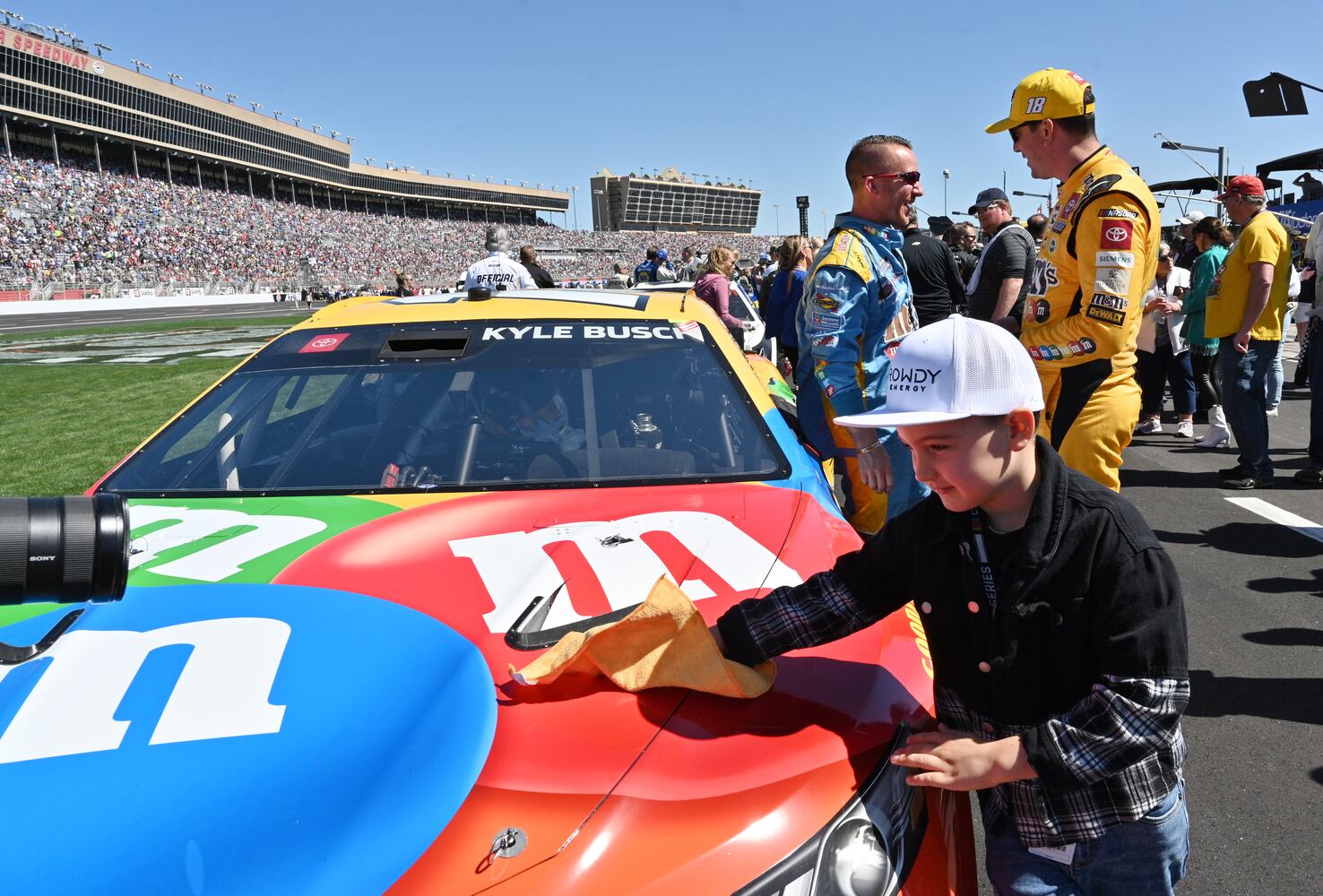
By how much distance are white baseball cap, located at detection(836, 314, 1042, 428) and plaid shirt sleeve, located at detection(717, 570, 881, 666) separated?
392mm

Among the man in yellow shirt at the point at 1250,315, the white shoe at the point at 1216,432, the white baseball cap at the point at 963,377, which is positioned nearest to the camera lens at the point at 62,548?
the white baseball cap at the point at 963,377

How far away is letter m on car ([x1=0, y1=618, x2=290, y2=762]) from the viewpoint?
4.46 feet

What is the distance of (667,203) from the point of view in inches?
4904

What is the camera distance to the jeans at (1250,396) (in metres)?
6.04

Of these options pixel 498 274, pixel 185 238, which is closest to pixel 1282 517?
pixel 498 274

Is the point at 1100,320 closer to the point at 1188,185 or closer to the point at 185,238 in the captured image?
the point at 1188,185

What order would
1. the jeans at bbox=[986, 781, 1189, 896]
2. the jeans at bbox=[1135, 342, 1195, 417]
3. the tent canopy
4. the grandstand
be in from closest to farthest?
the jeans at bbox=[986, 781, 1189, 896], the jeans at bbox=[1135, 342, 1195, 417], the tent canopy, the grandstand

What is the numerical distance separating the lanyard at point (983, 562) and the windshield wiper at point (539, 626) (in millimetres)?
620

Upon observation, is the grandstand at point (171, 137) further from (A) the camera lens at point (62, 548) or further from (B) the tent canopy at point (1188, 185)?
(A) the camera lens at point (62, 548)

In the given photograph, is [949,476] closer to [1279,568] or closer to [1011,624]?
[1011,624]

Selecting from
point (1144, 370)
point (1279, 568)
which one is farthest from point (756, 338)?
point (1279, 568)

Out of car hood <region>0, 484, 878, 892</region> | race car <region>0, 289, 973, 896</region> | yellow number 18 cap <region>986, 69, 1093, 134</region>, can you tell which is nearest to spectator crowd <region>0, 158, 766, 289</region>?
yellow number 18 cap <region>986, 69, 1093, 134</region>

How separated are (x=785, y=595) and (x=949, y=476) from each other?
1.29 ft

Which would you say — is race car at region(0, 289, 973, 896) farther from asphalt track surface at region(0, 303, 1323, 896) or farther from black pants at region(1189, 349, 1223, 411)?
black pants at region(1189, 349, 1223, 411)
